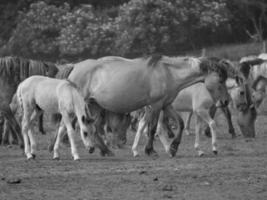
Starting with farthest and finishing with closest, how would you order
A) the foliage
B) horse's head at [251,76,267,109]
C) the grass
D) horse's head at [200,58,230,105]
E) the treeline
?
the treeline < the foliage < the grass < horse's head at [251,76,267,109] < horse's head at [200,58,230,105]

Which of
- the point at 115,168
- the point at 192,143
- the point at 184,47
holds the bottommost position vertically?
the point at 184,47

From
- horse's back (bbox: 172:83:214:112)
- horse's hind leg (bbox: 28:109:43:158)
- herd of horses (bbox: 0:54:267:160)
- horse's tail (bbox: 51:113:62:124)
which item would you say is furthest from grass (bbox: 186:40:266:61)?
horse's hind leg (bbox: 28:109:43:158)

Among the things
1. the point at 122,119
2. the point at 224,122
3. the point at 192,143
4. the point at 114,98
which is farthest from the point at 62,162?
the point at 224,122

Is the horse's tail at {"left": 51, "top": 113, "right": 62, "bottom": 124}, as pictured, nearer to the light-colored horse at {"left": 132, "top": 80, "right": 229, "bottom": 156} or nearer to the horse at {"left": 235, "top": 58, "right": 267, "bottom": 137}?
the light-colored horse at {"left": 132, "top": 80, "right": 229, "bottom": 156}

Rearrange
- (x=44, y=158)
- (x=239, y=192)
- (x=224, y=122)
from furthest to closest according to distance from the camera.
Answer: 1. (x=224, y=122)
2. (x=44, y=158)
3. (x=239, y=192)

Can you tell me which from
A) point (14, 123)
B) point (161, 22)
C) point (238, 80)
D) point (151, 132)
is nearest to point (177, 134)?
point (151, 132)

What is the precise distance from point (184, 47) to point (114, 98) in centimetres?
3407

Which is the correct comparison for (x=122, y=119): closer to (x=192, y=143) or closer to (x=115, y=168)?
(x=192, y=143)

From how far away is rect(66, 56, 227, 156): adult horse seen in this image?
1778cm

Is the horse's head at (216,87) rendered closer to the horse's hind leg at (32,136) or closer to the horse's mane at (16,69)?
the horse's hind leg at (32,136)

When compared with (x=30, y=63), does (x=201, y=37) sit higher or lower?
lower

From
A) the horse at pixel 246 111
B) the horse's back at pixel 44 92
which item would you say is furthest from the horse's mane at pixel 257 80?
the horse's back at pixel 44 92

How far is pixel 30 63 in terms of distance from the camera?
66.1ft

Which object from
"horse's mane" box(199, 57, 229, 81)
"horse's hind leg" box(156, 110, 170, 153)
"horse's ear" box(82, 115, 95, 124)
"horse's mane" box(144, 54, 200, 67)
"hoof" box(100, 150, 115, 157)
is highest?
"horse's mane" box(144, 54, 200, 67)
